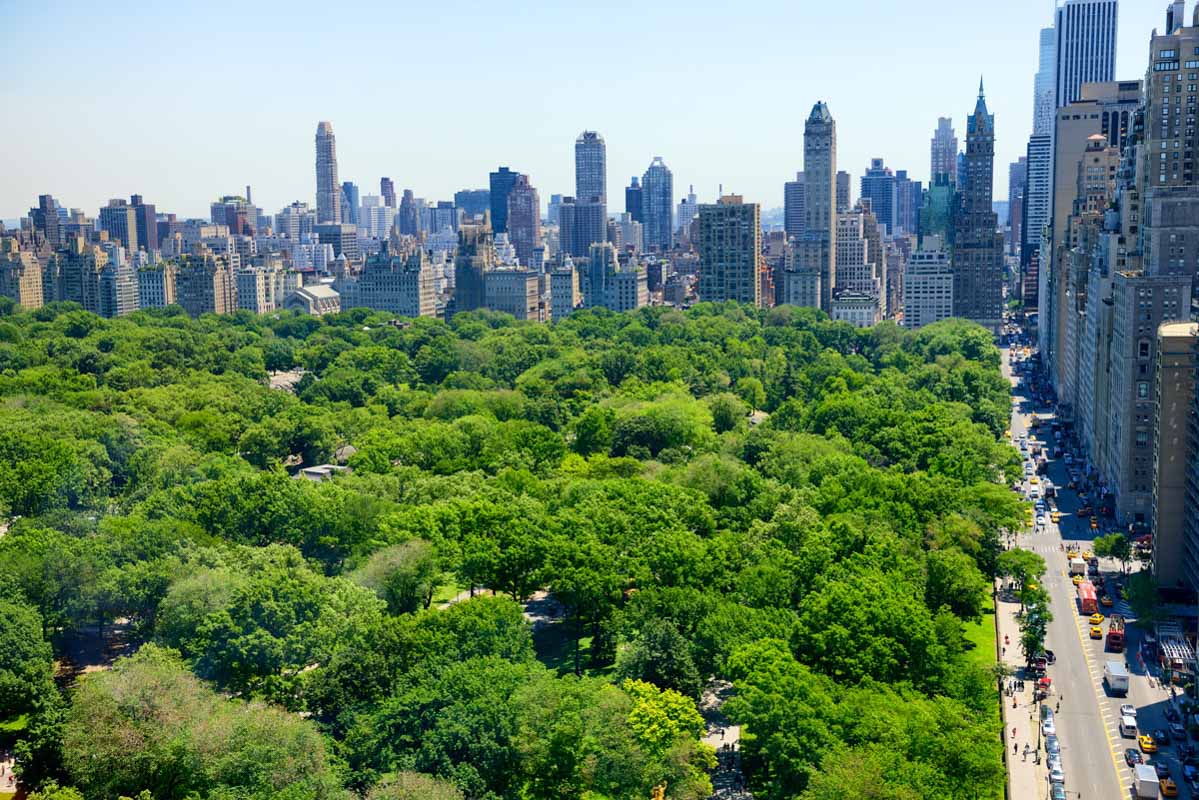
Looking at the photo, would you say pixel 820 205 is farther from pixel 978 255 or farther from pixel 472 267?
pixel 472 267

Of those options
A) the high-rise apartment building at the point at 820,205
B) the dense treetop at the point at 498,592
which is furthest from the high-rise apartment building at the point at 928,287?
the dense treetop at the point at 498,592

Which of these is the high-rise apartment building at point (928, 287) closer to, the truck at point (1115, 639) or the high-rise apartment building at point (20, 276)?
the truck at point (1115, 639)

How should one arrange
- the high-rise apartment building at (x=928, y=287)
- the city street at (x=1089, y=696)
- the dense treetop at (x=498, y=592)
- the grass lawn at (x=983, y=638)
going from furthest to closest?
the high-rise apartment building at (x=928, y=287)
the grass lawn at (x=983, y=638)
the city street at (x=1089, y=696)
the dense treetop at (x=498, y=592)

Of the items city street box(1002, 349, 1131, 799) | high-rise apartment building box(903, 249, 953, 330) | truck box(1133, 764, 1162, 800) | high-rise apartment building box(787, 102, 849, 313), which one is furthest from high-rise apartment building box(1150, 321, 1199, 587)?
high-rise apartment building box(787, 102, 849, 313)

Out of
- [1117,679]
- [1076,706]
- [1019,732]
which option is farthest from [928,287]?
[1019,732]

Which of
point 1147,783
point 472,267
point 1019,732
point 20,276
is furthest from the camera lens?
point 472,267

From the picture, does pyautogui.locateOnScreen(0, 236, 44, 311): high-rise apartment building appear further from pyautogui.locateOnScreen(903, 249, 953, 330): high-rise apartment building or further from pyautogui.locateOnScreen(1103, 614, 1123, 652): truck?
pyautogui.locateOnScreen(1103, 614, 1123, 652): truck

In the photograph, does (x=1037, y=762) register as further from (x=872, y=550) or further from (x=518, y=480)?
(x=518, y=480)

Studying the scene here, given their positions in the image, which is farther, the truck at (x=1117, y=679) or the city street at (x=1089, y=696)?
the truck at (x=1117, y=679)
